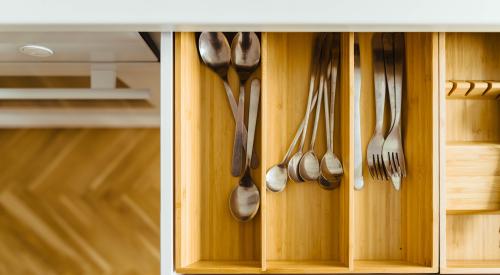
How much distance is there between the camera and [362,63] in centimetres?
102

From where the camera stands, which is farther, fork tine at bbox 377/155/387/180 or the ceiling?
fork tine at bbox 377/155/387/180

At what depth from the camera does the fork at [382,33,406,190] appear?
3.17 ft

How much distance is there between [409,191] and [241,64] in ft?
1.55

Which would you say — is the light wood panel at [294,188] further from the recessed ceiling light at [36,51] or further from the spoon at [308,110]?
the recessed ceiling light at [36,51]

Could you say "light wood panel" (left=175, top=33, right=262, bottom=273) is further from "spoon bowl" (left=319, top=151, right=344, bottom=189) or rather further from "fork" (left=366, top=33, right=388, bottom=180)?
"fork" (left=366, top=33, right=388, bottom=180)

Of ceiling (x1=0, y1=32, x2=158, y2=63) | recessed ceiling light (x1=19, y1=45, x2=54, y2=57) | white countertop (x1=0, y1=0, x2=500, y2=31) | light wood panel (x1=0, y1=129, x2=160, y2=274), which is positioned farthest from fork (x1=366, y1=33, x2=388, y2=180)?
light wood panel (x1=0, y1=129, x2=160, y2=274)

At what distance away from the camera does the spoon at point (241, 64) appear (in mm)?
953

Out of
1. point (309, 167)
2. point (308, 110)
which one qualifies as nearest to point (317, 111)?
point (308, 110)

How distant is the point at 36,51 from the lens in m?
0.97

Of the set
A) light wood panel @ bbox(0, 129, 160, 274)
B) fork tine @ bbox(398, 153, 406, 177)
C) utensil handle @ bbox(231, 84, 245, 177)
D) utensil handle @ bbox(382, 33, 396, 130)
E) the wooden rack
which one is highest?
utensil handle @ bbox(382, 33, 396, 130)

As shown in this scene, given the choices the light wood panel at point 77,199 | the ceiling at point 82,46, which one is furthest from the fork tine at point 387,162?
the light wood panel at point 77,199

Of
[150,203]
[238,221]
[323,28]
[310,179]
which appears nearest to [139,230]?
[150,203]

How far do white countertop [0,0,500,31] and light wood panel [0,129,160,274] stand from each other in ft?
3.55

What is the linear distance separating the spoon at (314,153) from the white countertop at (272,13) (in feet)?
0.81
